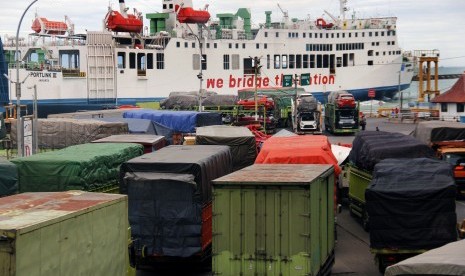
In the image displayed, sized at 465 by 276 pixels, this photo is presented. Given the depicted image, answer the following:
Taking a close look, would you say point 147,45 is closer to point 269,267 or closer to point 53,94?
point 53,94

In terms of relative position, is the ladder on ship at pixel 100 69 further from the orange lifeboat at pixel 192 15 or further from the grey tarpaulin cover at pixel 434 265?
the grey tarpaulin cover at pixel 434 265

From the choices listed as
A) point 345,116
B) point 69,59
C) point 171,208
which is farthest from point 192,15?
point 171,208

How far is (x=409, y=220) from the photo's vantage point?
592 inches

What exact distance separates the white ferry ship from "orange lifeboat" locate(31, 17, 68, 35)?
116 millimetres

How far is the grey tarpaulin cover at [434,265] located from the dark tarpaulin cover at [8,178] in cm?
942

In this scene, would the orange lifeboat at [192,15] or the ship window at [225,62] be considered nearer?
the orange lifeboat at [192,15]

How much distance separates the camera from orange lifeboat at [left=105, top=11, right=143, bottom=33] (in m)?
73.6

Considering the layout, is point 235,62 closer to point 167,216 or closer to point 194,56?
point 194,56

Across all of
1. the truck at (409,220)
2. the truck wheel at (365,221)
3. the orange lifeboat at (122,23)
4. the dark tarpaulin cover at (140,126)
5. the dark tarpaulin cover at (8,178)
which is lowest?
the truck wheel at (365,221)

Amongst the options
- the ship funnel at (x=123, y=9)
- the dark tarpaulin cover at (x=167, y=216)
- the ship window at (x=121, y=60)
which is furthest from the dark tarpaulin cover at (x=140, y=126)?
the ship window at (x=121, y=60)

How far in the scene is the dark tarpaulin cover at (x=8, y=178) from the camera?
15.8m

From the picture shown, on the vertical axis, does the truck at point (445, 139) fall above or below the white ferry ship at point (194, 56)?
below

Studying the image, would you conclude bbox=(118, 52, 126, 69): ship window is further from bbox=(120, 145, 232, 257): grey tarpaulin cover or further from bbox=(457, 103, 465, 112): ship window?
bbox=(120, 145, 232, 257): grey tarpaulin cover

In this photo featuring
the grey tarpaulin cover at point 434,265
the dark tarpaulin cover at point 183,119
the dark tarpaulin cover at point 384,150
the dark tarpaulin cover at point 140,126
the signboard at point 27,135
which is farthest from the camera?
the dark tarpaulin cover at point 183,119
